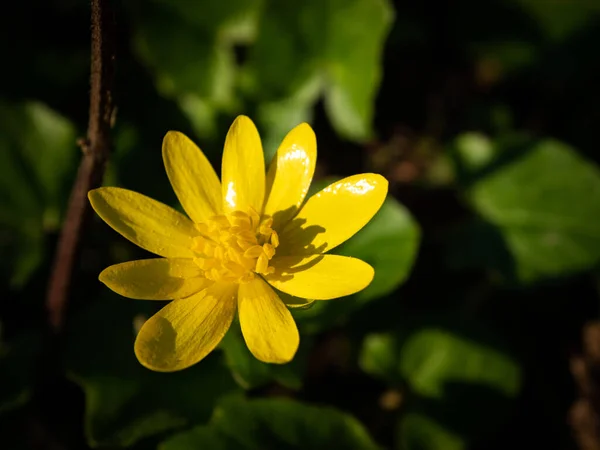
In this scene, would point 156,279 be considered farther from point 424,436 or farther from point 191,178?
point 424,436

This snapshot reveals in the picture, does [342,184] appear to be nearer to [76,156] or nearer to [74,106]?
[76,156]

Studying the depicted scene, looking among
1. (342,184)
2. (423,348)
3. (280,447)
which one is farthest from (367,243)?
(280,447)

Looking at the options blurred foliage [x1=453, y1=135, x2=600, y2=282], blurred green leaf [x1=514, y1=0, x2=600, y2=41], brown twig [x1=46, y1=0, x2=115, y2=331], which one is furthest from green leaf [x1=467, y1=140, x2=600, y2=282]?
brown twig [x1=46, y1=0, x2=115, y2=331]

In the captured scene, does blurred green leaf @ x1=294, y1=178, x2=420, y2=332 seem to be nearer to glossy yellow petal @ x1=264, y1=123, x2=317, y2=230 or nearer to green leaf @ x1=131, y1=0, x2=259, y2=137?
glossy yellow petal @ x1=264, y1=123, x2=317, y2=230

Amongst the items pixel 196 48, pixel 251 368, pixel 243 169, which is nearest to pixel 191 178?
pixel 243 169

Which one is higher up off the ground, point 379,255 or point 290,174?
point 290,174
